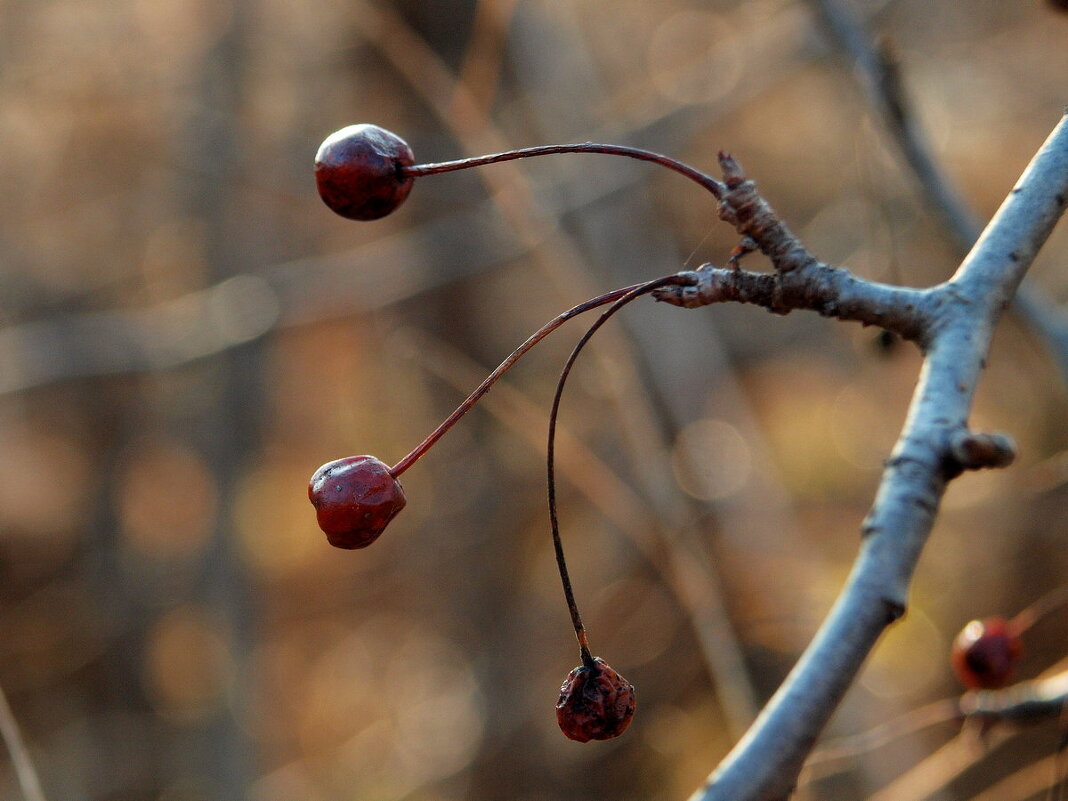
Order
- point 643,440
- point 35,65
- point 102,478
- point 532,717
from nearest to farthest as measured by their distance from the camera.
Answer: point 643,440
point 532,717
point 35,65
point 102,478

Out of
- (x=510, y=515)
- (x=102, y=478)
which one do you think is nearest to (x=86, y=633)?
(x=102, y=478)

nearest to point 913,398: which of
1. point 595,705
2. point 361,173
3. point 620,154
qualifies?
point 620,154

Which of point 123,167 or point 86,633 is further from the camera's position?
point 123,167

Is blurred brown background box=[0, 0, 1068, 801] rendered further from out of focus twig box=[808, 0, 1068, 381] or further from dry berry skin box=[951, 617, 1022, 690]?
dry berry skin box=[951, 617, 1022, 690]

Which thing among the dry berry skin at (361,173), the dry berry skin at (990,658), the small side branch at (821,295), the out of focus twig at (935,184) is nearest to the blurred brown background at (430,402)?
the out of focus twig at (935,184)

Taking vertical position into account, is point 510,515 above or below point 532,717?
above

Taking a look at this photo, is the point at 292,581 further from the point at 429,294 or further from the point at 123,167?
the point at 123,167

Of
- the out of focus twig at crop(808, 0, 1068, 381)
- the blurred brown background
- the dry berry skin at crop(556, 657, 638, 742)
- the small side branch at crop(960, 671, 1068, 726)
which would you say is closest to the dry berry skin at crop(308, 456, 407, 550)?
the dry berry skin at crop(556, 657, 638, 742)
